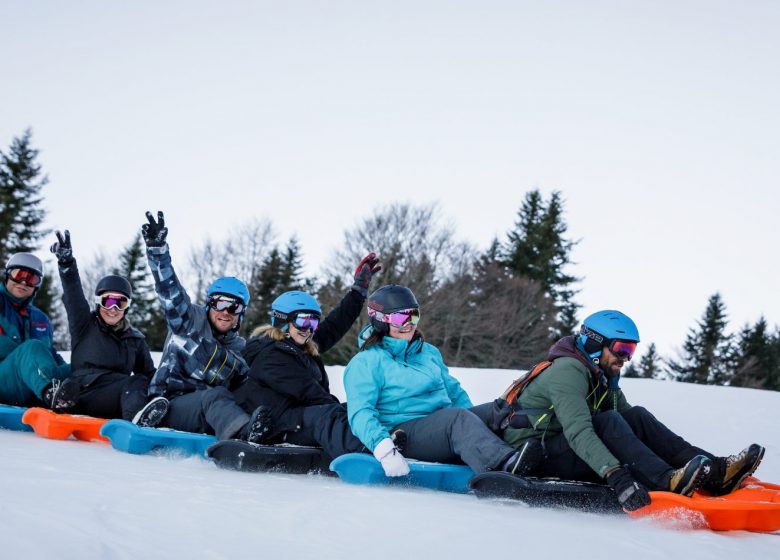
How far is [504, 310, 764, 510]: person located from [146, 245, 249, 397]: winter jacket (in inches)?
105

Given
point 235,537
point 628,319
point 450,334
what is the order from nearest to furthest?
point 235,537 → point 628,319 → point 450,334

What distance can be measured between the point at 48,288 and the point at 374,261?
3218 cm

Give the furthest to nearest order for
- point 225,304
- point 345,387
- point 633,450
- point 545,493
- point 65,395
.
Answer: point 225,304
point 65,395
point 345,387
point 633,450
point 545,493

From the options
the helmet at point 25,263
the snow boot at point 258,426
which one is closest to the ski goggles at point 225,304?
the snow boot at point 258,426

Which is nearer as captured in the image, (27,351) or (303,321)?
(303,321)

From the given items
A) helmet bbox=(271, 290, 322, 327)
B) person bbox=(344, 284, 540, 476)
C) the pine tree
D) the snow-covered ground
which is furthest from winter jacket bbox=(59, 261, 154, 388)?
the pine tree

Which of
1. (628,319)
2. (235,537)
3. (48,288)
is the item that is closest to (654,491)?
(628,319)

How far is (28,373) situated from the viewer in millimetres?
5996

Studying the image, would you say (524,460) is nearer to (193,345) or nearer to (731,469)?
(731,469)

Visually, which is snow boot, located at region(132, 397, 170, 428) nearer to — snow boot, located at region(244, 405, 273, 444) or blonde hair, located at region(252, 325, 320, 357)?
blonde hair, located at region(252, 325, 320, 357)

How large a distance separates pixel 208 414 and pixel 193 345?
3.05 feet

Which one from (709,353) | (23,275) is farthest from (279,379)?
(709,353)

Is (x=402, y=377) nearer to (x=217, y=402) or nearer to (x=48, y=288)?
(x=217, y=402)

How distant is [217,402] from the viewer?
16.6 ft
